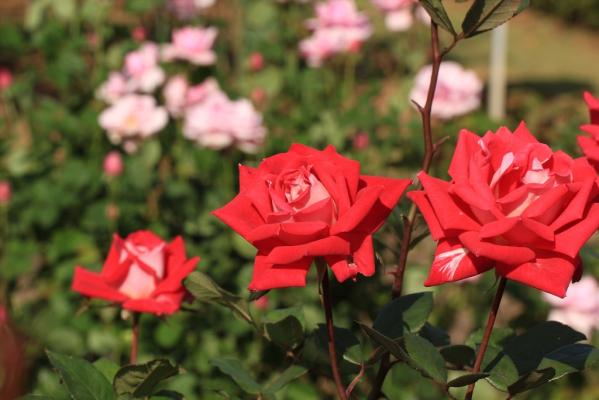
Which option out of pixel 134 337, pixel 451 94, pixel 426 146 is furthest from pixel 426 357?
pixel 451 94

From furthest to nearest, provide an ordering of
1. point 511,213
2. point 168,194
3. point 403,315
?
point 168,194 → point 403,315 → point 511,213

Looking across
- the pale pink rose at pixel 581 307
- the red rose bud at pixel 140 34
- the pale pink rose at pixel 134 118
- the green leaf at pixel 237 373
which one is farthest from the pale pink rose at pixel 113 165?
the green leaf at pixel 237 373

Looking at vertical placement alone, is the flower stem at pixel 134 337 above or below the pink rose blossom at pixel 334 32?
above

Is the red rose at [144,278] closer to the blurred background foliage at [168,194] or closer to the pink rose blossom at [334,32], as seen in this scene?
the blurred background foliage at [168,194]

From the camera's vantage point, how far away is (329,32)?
3295 millimetres

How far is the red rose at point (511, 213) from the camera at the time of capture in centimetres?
71

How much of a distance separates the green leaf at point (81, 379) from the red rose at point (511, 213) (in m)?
0.28

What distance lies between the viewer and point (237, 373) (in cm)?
96

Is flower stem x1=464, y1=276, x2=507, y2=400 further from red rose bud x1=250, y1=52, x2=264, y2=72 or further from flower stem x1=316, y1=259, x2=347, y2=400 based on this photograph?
red rose bud x1=250, y1=52, x2=264, y2=72

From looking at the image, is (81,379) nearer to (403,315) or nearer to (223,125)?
(403,315)

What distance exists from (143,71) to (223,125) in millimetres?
316

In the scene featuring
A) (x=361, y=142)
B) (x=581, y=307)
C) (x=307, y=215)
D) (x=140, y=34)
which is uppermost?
(x=307, y=215)

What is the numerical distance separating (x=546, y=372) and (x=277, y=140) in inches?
79.0

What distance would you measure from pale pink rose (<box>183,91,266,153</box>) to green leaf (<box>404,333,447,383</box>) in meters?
1.78
